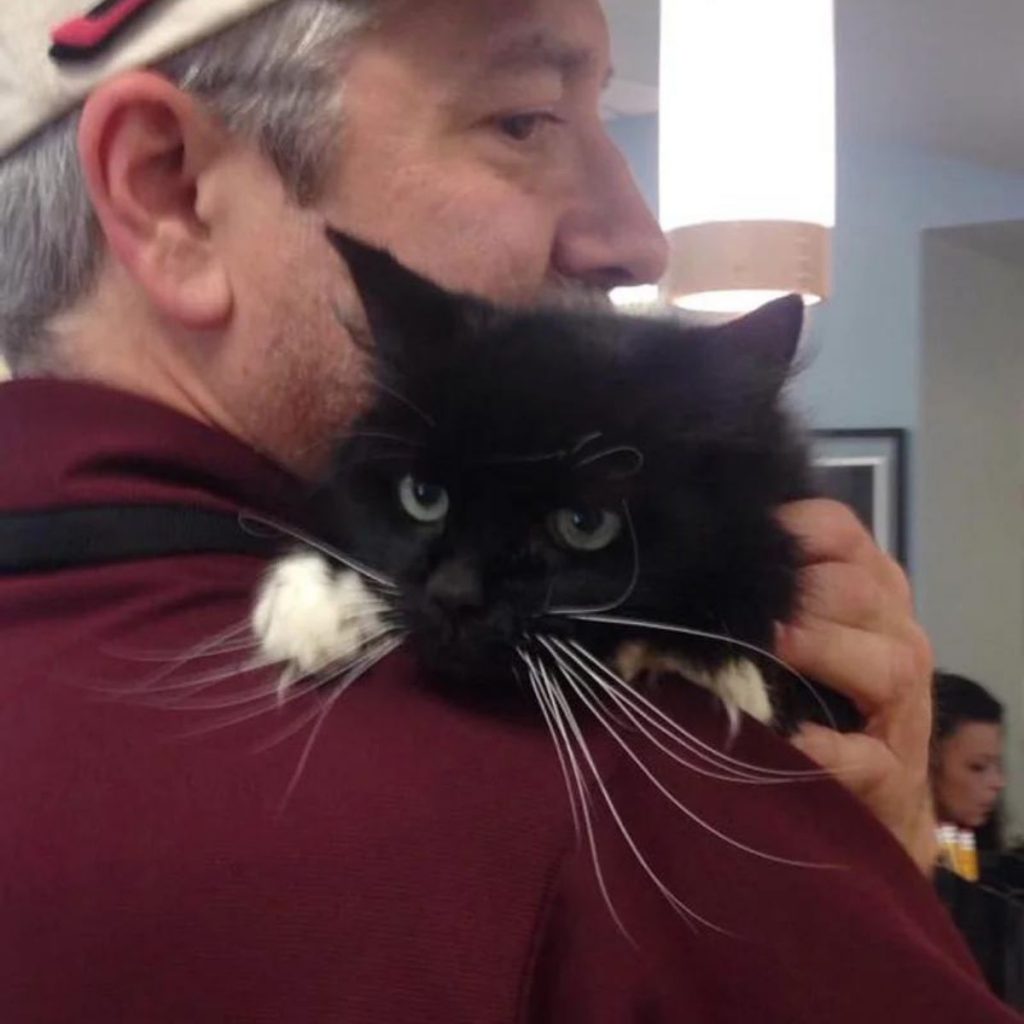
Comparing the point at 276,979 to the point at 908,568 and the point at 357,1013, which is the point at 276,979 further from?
the point at 908,568

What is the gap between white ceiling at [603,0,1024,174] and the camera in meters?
2.77

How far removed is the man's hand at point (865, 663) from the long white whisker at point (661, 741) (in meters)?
0.12

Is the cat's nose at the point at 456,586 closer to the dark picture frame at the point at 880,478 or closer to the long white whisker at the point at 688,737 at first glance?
the long white whisker at the point at 688,737

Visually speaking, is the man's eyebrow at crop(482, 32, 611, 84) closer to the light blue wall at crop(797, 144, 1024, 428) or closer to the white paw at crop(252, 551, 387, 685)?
the white paw at crop(252, 551, 387, 685)

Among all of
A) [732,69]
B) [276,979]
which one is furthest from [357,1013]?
[732,69]

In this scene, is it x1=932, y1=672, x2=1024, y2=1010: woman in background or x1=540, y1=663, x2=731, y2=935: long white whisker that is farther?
x1=932, y1=672, x2=1024, y2=1010: woman in background

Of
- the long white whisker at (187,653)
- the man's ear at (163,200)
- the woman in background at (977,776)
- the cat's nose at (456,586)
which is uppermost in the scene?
the man's ear at (163,200)

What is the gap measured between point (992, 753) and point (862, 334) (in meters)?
1.10

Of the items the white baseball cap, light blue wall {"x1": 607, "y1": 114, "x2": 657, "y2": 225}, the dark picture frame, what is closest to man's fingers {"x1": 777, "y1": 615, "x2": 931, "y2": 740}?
the white baseball cap

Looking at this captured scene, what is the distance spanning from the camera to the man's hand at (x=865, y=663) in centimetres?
80

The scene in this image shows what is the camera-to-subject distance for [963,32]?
2816 mm

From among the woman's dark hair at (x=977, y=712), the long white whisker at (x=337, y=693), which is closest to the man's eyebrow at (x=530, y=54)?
the long white whisker at (x=337, y=693)

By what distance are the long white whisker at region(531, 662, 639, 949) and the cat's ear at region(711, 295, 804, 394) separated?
192 mm

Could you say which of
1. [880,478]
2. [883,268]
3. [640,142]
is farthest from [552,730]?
[640,142]
